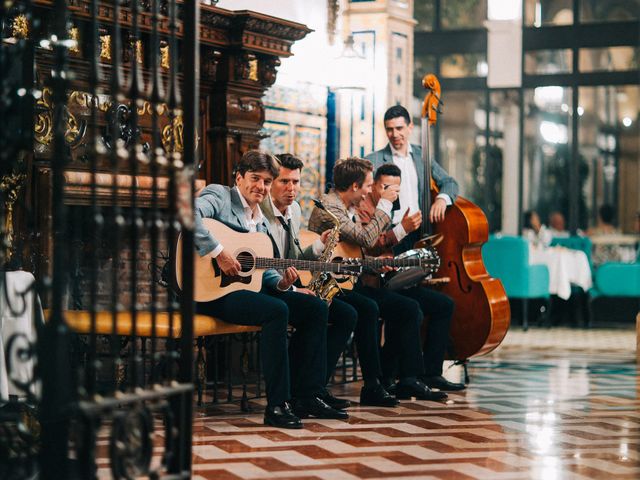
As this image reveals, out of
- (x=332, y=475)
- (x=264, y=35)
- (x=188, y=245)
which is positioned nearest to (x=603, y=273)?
(x=264, y=35)

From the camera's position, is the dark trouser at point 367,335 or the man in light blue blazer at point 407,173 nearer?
the dark trouser at point 367,335

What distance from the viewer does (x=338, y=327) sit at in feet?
17.5

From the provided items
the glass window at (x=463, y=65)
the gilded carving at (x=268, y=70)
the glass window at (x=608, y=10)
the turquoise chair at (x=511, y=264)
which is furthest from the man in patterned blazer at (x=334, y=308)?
the glass window at (x=608, y=10)

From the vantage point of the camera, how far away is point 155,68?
2922 mm

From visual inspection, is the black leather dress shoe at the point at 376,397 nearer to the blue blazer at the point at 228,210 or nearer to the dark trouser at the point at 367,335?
the dark trouser at the point at 367,335

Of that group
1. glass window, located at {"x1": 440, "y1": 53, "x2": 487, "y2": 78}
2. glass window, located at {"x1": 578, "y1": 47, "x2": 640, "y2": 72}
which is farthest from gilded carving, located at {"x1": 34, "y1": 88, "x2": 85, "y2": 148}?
glass window, located at {"x1": 578, "y1": 47, "x2": 640, "y2": 72}

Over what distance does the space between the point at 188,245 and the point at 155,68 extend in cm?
49

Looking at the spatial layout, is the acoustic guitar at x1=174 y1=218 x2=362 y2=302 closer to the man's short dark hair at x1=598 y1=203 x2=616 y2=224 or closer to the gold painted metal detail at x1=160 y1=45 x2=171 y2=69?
the gold painted metal detail at x1=160 y1=45 x2=171 y2=69

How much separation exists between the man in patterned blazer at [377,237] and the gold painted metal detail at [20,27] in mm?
1583

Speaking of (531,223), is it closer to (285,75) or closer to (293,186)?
(285,75)

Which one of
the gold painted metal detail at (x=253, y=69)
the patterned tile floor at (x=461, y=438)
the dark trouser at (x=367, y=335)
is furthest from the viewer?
the gold painted metal detail at (x=253, y=69)

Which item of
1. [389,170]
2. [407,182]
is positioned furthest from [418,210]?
[389,170]

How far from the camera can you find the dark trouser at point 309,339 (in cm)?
498

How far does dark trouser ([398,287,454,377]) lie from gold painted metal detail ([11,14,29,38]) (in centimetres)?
227
